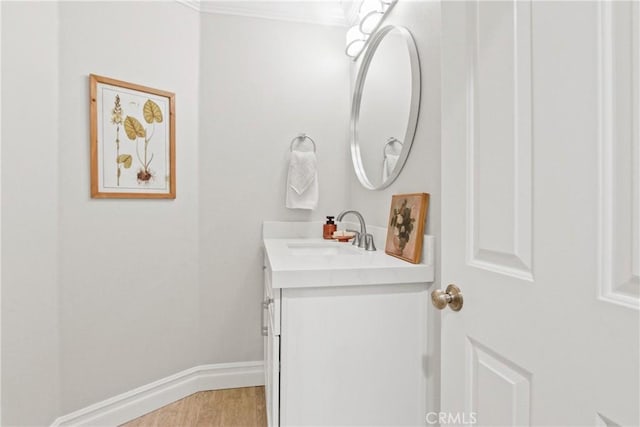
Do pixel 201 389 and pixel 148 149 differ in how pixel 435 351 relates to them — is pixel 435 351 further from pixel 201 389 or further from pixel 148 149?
pixel 148 149

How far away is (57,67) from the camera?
1.53 metres

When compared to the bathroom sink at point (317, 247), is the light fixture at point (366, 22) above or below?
above

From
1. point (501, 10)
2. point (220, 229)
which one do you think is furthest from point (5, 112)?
point (501, 10)

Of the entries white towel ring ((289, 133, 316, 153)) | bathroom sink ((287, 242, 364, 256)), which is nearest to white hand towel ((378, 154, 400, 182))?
bathroom sink ((287, 242, 364, 256))

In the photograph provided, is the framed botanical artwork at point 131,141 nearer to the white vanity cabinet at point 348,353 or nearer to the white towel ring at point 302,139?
the white towel ring at point 302,139

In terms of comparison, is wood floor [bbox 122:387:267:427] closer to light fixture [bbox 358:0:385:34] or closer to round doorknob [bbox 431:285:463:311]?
round doorknob [bbox 431:285:463:311]

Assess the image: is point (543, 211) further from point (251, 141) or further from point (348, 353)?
point (251, 141)

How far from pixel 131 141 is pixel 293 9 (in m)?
1.29

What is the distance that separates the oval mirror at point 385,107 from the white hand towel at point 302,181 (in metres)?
0.27

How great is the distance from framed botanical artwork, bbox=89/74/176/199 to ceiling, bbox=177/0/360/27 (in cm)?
65

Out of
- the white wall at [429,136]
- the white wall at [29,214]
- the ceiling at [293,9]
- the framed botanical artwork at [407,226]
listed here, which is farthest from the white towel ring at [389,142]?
the white wall at [29,214]

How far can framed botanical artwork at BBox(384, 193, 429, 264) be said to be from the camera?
49.3 inches

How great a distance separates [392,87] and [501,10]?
96cm

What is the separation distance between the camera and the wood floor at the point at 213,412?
1.76 metres
